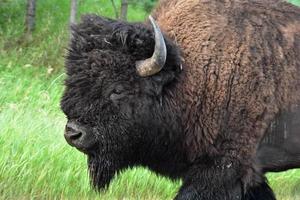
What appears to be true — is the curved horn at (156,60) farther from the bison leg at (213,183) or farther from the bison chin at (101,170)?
the bison leg at (213,183)

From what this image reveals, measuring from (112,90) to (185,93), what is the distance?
0.61 meters

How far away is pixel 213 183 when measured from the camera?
18.0ft

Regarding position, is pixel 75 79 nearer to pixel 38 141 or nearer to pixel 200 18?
pixel 200 18

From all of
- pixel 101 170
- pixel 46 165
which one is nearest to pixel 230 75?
pixel 101 170

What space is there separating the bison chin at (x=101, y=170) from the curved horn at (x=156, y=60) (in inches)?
30.7

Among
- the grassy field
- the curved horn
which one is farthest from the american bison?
the grassy field

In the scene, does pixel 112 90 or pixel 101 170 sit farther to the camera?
pixel 101 170

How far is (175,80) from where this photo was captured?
17.7ft

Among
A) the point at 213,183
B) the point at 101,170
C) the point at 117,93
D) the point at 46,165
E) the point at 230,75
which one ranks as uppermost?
the point at 230,75

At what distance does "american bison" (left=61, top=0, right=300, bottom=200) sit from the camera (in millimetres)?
5227

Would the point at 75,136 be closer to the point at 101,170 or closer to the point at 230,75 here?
the point at 101,170

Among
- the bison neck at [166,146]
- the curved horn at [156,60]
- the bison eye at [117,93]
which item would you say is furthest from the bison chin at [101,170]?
the curved horn at [156,60]

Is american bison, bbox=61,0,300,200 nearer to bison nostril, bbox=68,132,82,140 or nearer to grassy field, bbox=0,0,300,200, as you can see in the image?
bison nostril, bbox=68,132,82,140

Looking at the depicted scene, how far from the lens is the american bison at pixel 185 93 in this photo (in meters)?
5.23
